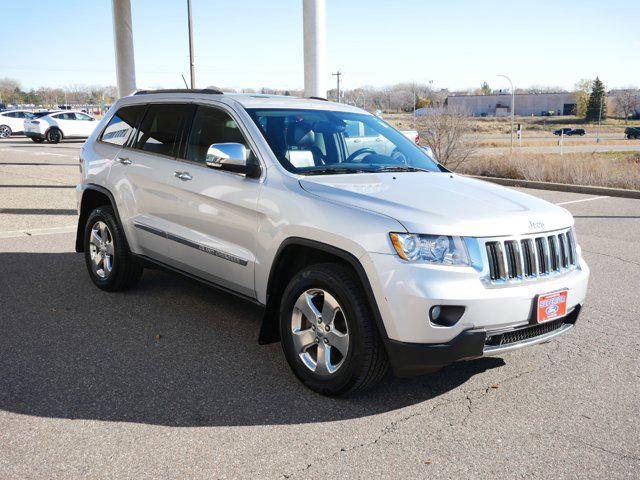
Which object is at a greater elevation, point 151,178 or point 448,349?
point 151,178

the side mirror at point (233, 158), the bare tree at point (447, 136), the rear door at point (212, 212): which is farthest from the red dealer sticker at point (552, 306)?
the bare tree at point (447, 136)

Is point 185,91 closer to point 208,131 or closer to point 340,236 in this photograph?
point 208,131

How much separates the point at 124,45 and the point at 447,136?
1043cm

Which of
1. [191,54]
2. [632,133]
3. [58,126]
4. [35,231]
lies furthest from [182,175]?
[632,133]

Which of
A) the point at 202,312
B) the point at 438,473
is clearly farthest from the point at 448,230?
the point at 202,312

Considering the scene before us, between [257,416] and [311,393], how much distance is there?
1.51 feet

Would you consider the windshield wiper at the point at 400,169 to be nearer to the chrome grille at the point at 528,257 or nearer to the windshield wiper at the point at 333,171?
the windshield wiper at the point at 333,171

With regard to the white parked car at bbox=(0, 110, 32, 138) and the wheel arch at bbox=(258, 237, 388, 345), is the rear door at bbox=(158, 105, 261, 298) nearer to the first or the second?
the wheel arch at bbox=(258, 237, 388, 345)

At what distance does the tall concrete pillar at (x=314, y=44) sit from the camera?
49.5 feet

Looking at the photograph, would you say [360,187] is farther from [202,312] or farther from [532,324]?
[202,312]

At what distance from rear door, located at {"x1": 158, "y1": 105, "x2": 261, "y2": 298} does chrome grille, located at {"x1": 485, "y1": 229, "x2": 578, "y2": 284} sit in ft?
5.28

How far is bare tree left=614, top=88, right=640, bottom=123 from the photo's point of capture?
12592cm

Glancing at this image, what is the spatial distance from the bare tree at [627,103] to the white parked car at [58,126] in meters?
114

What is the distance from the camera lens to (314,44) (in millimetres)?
15211
